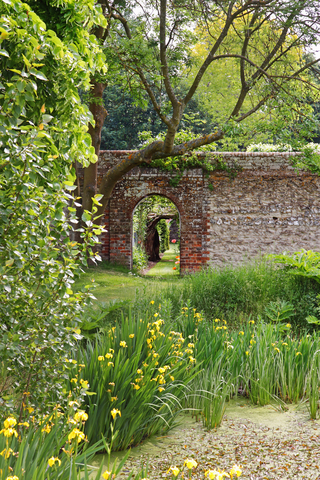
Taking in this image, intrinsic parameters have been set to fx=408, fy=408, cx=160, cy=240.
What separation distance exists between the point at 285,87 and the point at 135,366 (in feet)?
23.6

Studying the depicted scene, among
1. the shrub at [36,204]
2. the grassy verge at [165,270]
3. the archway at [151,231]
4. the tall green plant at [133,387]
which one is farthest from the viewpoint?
the archway at [151,231]

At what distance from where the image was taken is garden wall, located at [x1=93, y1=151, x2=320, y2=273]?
1055 cm

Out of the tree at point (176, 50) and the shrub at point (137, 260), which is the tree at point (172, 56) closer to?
the tree at point (176, 50)

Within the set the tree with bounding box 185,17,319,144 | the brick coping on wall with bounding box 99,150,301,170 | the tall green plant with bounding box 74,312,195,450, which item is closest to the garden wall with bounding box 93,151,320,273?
the brick coping on wall with bounding box 99,150,301,170

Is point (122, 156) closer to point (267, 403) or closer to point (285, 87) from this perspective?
point (285, 87)

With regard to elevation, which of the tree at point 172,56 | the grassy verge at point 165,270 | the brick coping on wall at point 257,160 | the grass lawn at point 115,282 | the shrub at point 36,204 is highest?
the tree at point 172,56

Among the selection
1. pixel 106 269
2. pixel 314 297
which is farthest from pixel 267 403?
pixel 106 269

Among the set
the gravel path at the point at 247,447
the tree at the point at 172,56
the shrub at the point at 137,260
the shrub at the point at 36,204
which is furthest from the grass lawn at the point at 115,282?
the shrub at the point at 36,204

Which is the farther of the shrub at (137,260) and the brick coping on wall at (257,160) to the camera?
the shrub at (137,260)

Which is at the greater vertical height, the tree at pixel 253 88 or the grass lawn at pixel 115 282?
the tree at pixel 253 88

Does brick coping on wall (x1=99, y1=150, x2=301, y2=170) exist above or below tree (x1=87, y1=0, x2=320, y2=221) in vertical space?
below

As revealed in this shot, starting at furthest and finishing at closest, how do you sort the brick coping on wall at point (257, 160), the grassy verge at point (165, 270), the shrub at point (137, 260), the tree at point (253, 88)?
the shrub at point (137, 260), the grassy verge at point (165, 270), the brick coping on wall at point (257, 160), the tree at point (253, 88)

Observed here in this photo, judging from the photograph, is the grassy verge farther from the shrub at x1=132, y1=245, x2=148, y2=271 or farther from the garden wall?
the garden wall

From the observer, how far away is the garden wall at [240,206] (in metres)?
10.5
